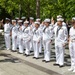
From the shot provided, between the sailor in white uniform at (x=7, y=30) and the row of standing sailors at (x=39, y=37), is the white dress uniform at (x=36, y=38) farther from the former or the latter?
the sailor in white uniform at (x=7, y=30)

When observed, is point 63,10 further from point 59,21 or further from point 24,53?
point 59,21

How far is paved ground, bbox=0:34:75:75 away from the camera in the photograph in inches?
421

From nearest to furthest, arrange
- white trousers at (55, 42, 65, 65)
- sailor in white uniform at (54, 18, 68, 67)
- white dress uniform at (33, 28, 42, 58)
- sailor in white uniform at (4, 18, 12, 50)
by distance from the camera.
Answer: sailor in white uniform at (54, 18, 68, 67)
white trousers at (55, 42, 65, 65)
white dress uniform at (33, 28, 42, 58)
sailor in white uniform at (4, 18, 12, 50)

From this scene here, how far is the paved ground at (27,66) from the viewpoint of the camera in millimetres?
10688

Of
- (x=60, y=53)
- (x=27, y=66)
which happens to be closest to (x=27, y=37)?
(x=27, y=66)

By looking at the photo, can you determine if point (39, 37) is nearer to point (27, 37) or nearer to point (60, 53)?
point (27, 37)

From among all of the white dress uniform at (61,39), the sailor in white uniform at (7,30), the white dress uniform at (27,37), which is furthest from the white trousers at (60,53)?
the sailor in white uniform at (7,30)

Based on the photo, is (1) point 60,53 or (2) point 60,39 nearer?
(2) point 60,39

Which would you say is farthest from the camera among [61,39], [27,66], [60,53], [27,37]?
[27,37]

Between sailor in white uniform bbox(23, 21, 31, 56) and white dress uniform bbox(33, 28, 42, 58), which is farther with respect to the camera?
sailor in white uniform bbox(23, 21, 31, 56)

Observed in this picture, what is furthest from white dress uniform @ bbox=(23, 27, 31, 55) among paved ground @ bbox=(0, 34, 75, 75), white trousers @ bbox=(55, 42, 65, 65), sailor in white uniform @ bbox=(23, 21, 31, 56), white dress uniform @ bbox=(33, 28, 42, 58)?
white trousers @ bbox=(55, 42, 65, 65)

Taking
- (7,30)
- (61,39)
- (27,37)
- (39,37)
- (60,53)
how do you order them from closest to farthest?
1. (61,39)
2. (60,53)
3. (39,37)
4. (27,37)
5. (7,30)

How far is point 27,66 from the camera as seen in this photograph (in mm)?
11812

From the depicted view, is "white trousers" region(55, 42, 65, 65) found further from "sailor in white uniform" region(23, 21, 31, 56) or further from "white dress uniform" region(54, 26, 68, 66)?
"sailor in white uniform" region(23, 21, 31, 56)
